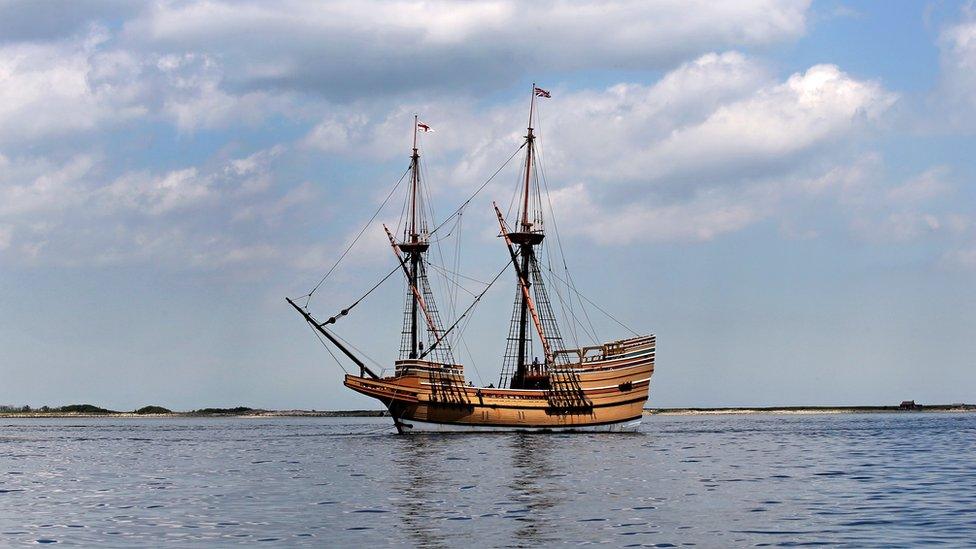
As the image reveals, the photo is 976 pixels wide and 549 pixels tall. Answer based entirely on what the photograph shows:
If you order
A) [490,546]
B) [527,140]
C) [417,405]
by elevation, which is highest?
[527,140]

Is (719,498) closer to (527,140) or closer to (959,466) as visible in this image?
(959,466)

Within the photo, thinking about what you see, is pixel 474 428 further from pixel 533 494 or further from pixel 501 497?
pixel 501 497

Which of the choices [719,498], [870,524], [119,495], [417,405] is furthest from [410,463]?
[417,405]

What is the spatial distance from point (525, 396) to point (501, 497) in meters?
59.4

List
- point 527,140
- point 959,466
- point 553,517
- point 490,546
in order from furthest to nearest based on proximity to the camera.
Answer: point 527,140, point 959,466, point 553,517, point 490,546

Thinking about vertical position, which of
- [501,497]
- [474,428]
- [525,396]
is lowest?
[501,497]

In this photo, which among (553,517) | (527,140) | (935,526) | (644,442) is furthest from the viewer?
(527,140)

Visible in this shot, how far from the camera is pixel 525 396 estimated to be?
332ft

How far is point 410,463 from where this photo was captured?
61.6 meters

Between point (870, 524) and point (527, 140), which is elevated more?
point (527, 140)

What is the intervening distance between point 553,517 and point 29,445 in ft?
234

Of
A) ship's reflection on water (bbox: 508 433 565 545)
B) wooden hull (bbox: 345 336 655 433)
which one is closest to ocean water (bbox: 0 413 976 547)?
ship's reflection on water (bbox: 508 433 565 545)

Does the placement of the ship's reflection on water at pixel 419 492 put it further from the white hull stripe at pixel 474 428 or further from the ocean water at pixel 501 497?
the white hull stripe at pixel 474 428

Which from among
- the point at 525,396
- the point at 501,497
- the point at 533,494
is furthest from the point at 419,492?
the point at 525,396
